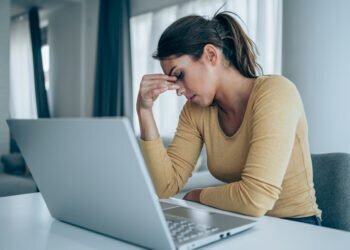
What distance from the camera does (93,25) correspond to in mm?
5438

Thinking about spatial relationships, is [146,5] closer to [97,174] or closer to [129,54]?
[129,54]

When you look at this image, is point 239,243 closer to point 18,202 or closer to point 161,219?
point 161,219

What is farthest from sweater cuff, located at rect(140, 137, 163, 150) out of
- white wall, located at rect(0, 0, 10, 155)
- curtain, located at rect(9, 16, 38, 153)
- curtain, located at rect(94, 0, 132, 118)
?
curtain, located at rect(9, 16, 38, 153)

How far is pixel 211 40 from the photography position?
1.15 m

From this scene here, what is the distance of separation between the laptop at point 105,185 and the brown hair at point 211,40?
0.50 metres

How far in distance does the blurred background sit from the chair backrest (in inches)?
30.8

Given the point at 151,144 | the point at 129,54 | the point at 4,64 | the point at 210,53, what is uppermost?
the point at 129,54

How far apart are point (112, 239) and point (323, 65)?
6.37ft

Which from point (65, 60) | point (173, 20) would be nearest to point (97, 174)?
point (173, 20)

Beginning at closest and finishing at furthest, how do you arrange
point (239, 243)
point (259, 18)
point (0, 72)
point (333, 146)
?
point (239, 243), point (333, 146), point (259, 18), point (0, 72)

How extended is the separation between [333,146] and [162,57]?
1.51m

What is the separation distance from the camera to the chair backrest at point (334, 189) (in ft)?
3.85

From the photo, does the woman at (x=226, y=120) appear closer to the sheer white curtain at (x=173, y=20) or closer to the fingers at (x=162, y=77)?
the fingers at (x=162, y=77)

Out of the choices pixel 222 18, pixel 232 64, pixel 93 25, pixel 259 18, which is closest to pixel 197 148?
pixel 232 64
